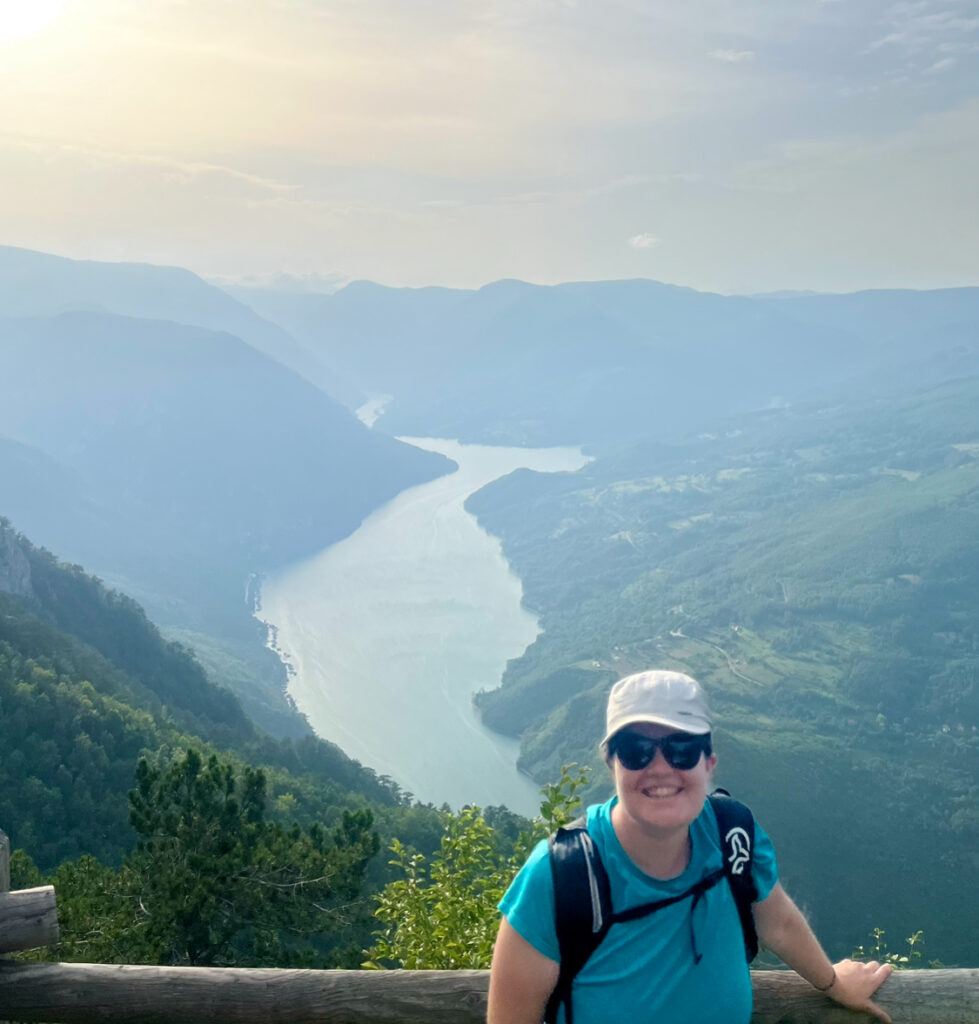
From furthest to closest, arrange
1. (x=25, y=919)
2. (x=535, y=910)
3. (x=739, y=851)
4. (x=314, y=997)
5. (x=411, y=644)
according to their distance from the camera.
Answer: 1. (x=411, y=644)
2. (x=25, y=919)
3. (x=314, y=997)
4. (x=739, y=851)
5. (x=535, y=910)

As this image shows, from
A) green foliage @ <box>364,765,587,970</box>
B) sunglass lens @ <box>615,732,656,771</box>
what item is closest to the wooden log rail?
sunglass lens @ <box>615,732,656,771</box>

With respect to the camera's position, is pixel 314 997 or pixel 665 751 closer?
pixel 665 751

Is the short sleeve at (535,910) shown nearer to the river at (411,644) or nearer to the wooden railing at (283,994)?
the wooden railing at (283,994)

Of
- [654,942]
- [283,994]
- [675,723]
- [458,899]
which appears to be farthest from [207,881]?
[675,723]

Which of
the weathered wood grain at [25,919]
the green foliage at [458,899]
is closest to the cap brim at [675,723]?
the weathered wood grain at [25,919]

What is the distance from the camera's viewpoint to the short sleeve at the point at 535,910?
2.49 metres

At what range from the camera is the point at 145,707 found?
5044 cm

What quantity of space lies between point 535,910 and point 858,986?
137 centimetres

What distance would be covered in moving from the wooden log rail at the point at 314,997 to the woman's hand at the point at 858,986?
47 millimetres

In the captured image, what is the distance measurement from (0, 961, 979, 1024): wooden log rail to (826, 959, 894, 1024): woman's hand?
5cm

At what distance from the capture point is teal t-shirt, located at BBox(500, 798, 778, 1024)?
2512 mm

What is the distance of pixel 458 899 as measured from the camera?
20.0 feet

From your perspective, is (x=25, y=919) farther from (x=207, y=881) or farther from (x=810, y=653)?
(x=810, y=653)

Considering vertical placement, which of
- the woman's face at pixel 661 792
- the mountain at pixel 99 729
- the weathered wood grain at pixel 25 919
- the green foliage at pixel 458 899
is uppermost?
the woman's face at pixel 661 792
